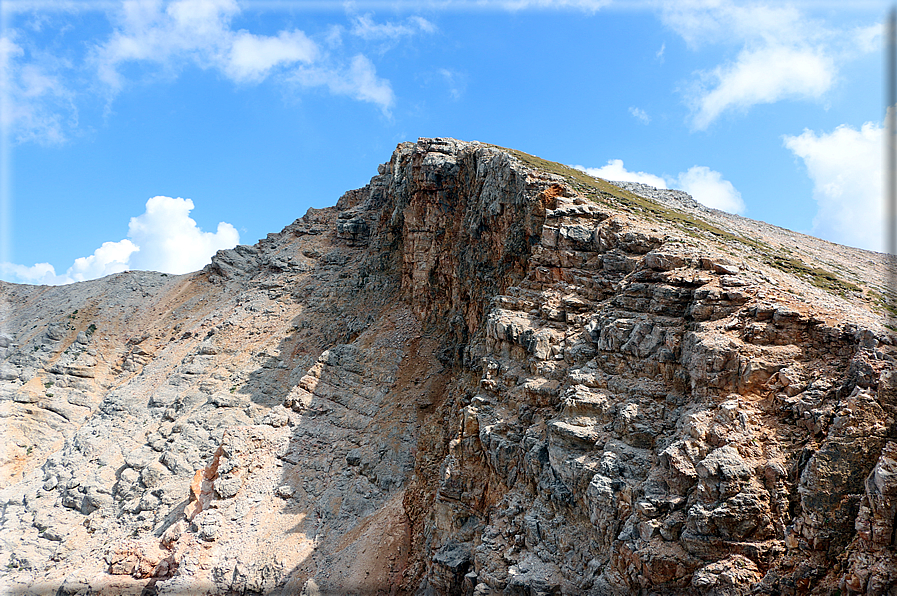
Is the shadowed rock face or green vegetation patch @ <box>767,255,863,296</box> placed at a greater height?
green vegetation patch @ <box>767,255,863,296</box>

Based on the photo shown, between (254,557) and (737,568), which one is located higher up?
(737,568)

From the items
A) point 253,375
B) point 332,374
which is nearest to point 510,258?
point 332,374

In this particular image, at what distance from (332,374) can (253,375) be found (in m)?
7.62

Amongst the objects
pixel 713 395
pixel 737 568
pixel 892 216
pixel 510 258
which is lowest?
pixel 737 568

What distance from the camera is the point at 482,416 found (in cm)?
2298

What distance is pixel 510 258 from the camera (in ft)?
94.8

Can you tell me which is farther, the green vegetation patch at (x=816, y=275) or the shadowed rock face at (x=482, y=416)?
the green vegetation patch at (x=816, y=275)

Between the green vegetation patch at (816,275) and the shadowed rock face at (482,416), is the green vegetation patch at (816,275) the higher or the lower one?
the higher one

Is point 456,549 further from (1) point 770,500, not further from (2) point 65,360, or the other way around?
(2) point 65,360

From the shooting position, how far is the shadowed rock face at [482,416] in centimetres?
1402

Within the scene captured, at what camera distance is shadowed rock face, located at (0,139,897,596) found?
552 inches

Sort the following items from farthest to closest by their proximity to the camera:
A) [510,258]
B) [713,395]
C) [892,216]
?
[510,258], [713,395], [892,216]

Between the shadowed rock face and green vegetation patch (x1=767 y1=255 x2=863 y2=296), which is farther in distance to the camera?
green vegetation patch (x1=767 y1=255 x2=863 y2=296)

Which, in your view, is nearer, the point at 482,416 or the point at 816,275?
the point at 482,416
